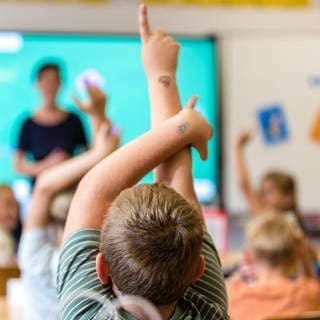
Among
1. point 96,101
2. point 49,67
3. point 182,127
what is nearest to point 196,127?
point 182,127

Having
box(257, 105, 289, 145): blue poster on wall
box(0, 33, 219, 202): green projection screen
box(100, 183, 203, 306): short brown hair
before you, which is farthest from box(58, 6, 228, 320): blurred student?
box(257, 105, 289, 145): blue poster on wall

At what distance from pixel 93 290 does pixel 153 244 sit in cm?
16

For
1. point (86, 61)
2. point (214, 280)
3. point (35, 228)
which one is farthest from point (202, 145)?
point (86, 61)

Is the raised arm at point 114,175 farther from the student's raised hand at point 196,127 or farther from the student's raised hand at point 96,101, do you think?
the student's raised hand at point 96,101

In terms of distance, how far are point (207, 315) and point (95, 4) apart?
3600mm

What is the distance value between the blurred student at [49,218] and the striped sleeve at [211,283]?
1.87ft

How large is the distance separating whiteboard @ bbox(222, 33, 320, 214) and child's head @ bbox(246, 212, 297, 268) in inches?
80.6

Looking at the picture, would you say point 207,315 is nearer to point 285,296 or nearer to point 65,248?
point 65,248

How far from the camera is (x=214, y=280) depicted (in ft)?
3.60

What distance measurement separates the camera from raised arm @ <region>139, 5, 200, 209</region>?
1160mm

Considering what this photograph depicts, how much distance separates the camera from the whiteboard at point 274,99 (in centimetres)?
452

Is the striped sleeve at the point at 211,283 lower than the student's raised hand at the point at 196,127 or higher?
lower

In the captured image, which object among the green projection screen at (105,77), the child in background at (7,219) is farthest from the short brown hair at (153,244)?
the green projection screen at (105,77)

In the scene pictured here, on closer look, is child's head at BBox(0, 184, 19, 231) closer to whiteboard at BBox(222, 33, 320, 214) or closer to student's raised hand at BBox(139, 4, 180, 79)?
whiteboard at BBox(222, 33, 320, 214)
